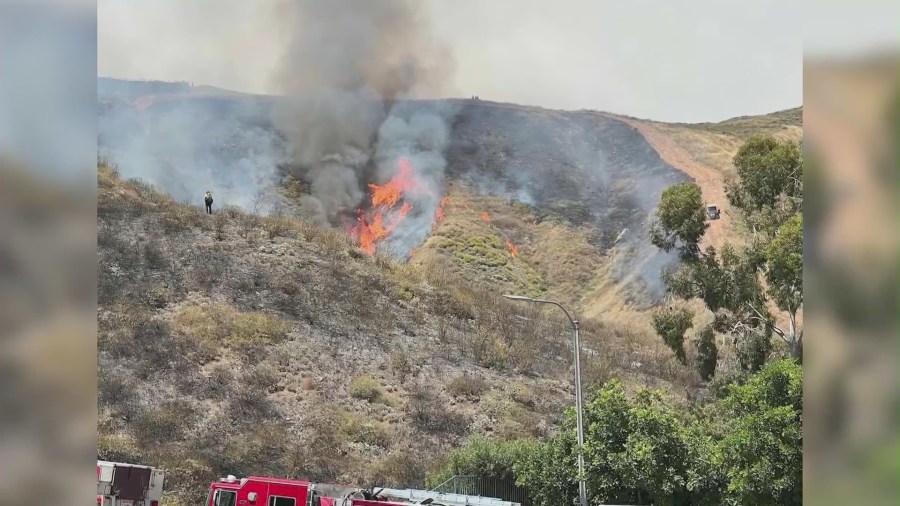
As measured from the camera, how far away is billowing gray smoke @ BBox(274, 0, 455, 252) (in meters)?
47.2

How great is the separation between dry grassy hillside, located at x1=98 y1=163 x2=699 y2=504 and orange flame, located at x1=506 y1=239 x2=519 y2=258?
42cm

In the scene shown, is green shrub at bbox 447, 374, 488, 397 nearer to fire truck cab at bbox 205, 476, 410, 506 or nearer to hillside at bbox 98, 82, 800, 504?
hillside at bbox 98, 82, 800, 504

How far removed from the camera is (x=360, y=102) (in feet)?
162

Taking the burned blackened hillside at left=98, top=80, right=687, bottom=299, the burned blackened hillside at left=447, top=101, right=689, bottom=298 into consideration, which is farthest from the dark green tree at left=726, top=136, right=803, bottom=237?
the burned blackened hillside at left=98, top=80, right=687, bottom=299

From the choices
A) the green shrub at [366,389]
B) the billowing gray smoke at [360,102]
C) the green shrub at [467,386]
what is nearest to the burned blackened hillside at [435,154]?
the billowing gray smoke at [360,102]

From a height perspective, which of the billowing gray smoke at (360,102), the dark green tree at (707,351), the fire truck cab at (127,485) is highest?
the billowing gray smoke at (360,102)

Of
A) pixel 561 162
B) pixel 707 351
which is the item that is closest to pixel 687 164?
pixel 561 162

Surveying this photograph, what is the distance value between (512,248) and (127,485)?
30.2m

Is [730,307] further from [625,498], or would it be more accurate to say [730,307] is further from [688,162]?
[688,162]

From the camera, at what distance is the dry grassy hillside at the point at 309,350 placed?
32.8 meters

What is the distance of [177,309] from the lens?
1527 inches

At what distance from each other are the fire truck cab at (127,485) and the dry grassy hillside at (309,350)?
1077 centimetres

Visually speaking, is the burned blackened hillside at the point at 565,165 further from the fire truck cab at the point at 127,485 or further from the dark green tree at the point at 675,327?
the fire truck cab at the point at 127,485
